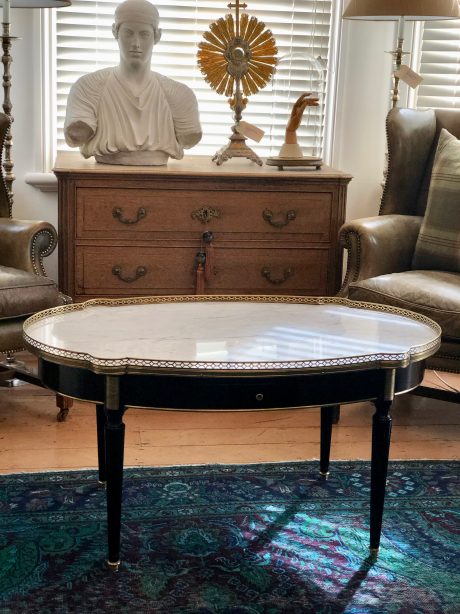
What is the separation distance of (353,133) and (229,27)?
891 mm

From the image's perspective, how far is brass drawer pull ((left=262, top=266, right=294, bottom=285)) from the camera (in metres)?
3.94

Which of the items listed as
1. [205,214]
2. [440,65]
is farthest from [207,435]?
[440,65]

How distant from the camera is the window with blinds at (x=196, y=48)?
439 centimetres

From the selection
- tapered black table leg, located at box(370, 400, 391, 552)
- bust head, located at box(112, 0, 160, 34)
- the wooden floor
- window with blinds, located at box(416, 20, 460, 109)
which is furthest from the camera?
window with blinds, located at box(416, 20, 460, 109)

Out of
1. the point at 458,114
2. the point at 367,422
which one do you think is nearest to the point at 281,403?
the point at 367,422

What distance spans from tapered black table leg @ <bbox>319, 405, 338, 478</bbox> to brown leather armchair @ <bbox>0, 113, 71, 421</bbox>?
1.04 m

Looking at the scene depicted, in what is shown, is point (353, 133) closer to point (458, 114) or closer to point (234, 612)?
point (458, 114)

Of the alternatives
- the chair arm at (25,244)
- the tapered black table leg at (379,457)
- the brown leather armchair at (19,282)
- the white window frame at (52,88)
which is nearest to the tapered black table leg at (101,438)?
the brown leather armchair at (19,282)

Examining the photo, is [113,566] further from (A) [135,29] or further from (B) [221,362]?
(A) [135,29]

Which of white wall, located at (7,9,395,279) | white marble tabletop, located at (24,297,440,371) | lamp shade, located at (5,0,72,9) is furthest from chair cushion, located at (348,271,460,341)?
lamp shade, located at (5,0,72,9)

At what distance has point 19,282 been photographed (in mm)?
3289

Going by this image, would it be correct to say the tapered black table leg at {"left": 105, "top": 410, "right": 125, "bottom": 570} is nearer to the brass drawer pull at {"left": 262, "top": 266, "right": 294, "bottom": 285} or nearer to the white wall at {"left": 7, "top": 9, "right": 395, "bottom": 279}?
the brass drawer pull at {"left": 262, "top": 266, "right": 294, "bottom": 285}

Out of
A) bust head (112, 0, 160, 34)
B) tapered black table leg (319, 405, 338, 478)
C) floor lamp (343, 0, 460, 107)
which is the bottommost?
tapered black table leg (319, 405, 338, 478)

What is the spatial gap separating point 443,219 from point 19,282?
5.37 ft
